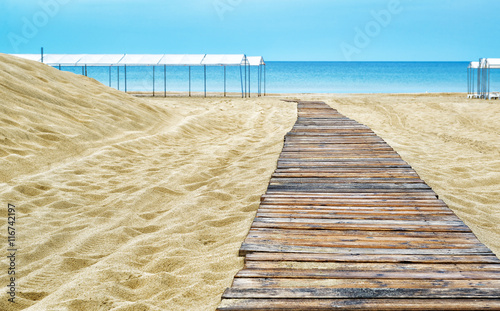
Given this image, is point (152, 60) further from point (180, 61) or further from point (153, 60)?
point (180, 61)

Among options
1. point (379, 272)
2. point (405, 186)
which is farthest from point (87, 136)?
point (379, 272)

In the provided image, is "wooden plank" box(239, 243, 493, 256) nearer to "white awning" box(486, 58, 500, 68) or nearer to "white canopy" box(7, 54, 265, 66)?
"white canopy" box(7, 54, 265, 66)

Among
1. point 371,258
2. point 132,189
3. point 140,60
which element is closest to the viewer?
point 371,258

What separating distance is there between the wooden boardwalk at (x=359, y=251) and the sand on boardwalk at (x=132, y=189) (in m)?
0.32

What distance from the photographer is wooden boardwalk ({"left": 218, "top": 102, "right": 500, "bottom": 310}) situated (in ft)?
7.20

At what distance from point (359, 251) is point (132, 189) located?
9.64 ft

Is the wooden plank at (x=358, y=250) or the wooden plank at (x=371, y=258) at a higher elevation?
the wooden plank at (x=358, y=250)

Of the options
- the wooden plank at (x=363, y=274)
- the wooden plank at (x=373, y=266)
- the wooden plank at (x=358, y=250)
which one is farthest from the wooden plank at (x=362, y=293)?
the wooden plank at (x=358, y=250)

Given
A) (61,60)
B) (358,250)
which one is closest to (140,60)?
(61,60)

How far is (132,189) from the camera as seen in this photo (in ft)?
16.4

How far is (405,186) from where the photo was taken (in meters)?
4.27

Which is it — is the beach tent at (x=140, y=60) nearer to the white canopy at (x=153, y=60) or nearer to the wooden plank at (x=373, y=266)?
the white canopy at (x=153, y=60)

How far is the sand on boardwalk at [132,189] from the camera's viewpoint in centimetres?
A: 289

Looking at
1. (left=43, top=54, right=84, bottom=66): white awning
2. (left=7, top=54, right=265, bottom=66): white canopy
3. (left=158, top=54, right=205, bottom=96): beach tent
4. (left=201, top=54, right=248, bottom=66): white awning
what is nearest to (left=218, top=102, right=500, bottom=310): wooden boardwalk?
(left=201, top=54, right=248, bottom=66): white awning
